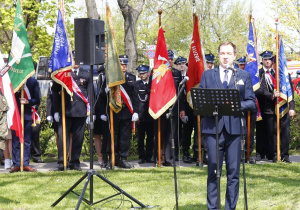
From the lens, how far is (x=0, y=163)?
13016mm

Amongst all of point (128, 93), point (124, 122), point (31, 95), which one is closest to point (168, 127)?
point (124, 122)

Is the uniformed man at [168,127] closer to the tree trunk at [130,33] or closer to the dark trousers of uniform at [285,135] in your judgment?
the dark trousers of uniform at [285,135]

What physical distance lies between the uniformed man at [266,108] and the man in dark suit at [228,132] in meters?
5.87

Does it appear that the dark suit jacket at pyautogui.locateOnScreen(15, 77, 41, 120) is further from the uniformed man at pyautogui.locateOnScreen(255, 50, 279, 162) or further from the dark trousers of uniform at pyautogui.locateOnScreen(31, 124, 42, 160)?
the uniformed man at pyautogui.locateOnScreen(255, 50, 279, 162)

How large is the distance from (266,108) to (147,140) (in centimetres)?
297

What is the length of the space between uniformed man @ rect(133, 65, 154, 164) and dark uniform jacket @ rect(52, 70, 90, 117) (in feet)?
5.29

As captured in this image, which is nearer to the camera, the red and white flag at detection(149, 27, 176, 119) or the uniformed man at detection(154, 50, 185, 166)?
the red and white flag at detection(149, 27, 176, 119)

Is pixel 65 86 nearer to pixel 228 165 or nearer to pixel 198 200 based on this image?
pixel 198 200

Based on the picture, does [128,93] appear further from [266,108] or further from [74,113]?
[266,108]

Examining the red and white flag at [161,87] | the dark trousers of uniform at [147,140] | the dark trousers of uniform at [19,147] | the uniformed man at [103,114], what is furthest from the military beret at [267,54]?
the dark trousers of uniform at [19,147]

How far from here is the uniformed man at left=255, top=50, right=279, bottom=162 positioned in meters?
12.7

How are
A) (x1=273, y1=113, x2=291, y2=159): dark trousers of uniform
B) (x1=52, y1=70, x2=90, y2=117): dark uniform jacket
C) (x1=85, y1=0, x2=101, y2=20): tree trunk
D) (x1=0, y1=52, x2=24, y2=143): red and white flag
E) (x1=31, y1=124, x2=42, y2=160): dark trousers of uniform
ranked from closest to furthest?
(x1=0, y1=52, x2=24, y2=143): red and white flag, (x1=52, y1=70, x2=90, y2=117): dark uniform jacket, (x1=273, y1=113, x2=291, y2=159): dark trousers of uniform, (x1=31, y1=124, x2=42, y2=160): dark trousers of uniform, (x1=85, y1=0, x2=101, y2=20): tree trunk

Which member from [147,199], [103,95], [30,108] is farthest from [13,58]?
[147,199]

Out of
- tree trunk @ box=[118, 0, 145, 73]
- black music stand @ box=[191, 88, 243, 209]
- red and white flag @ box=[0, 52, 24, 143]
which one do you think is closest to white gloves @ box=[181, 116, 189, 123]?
red and white flag @ box=[0, 52, 24, 143]
